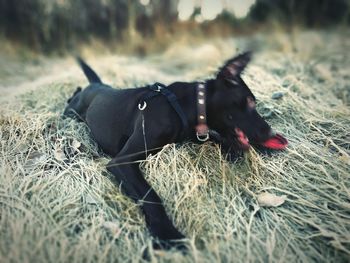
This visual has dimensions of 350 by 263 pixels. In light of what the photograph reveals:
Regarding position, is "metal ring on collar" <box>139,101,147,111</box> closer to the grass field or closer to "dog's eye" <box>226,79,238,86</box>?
the grass field

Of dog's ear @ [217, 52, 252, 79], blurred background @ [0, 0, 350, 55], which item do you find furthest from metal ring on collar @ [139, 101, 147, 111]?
blurred background @ [0, 0, 350, 55]

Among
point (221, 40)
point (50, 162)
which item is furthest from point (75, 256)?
point (221, 40)

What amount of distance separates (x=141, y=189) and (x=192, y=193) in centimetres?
32

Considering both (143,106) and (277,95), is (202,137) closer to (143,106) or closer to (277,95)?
(143,106)

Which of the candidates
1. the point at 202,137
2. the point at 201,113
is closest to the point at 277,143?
the point at 202,137

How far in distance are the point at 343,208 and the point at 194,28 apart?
643cm

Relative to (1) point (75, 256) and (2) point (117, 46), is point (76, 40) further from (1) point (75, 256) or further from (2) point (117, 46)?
(1) point (75, 256)

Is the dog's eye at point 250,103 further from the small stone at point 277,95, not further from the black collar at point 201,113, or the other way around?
the small stone at point 277,95

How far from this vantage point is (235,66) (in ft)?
8.20

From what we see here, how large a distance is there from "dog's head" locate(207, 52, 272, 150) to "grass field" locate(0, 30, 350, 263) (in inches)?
7.8

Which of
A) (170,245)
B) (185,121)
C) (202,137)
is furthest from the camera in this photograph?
(202,137)

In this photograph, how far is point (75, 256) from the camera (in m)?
1.85

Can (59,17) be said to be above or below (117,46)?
above

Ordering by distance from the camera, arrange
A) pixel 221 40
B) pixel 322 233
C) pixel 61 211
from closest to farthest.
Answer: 1. pixel 322 233
2. pixel 61 211
3. pixel 221 40
